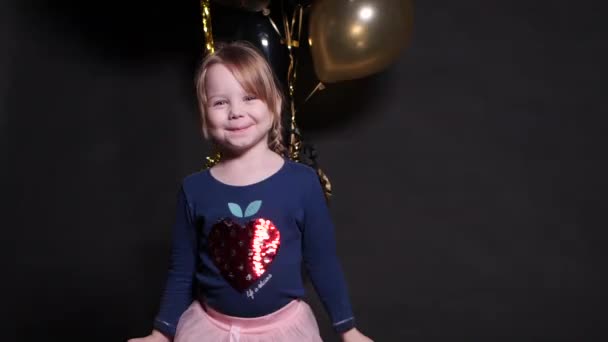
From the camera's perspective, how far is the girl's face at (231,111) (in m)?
1.06

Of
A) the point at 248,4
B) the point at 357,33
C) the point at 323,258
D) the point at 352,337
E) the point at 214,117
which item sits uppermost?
the point at 248,4

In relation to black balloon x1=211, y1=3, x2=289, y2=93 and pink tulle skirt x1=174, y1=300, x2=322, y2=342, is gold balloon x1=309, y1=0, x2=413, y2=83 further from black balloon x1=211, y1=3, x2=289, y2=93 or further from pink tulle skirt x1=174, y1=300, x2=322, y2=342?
pink tulle skirt x1=174, y1=300, x2=322, y2=342

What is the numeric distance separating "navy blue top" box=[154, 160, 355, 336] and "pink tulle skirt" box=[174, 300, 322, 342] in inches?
0.6

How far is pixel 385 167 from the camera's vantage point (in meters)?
1.78

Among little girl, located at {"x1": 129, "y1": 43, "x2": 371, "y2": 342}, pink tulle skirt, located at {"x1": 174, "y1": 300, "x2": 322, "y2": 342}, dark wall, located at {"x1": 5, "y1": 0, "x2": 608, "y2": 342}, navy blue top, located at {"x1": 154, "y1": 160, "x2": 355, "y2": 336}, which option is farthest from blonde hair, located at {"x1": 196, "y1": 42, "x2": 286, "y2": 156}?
dark wall, located at {"x1": 5, "y1": 0, "x2": 608, "y2": 342}

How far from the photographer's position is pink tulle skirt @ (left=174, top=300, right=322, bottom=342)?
3.54 feet

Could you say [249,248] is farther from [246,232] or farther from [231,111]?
[231,111]

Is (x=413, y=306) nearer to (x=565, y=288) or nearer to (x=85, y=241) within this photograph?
(x=565, y=288)

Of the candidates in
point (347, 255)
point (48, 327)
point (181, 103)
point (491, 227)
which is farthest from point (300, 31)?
point (48, 327)

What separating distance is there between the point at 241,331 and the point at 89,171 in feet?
3.40

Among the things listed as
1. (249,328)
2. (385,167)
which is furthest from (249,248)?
(385,167)

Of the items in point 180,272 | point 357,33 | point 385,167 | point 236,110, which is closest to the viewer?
point 236,110

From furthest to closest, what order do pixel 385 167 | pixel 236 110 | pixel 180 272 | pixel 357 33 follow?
pixel 385 167 < pixel 357 33 < pixel 180 272 < pixel 236 110

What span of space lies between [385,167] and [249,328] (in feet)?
2.75
